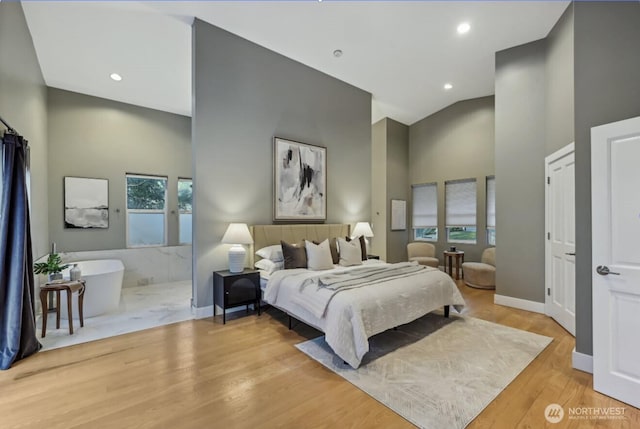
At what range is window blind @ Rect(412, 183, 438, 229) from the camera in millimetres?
7291

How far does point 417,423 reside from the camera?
1884 mm

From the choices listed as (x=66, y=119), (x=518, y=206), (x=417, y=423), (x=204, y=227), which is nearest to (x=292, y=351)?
(x=417, y=423)

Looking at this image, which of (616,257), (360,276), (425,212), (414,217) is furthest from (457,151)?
(616,257)

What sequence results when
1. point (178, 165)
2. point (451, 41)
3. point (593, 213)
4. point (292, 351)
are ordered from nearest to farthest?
point (593, 213)
point (292, 351)
point (451, 41)
point (178, 165)

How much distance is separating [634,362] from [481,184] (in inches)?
191

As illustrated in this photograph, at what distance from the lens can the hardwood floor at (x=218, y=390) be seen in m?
1.92

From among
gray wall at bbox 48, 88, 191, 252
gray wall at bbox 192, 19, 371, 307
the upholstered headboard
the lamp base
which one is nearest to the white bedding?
the lamp base

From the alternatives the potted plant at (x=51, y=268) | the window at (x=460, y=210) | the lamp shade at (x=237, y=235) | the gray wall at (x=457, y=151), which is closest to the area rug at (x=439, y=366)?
the lamp shade at (x=237, y=235)

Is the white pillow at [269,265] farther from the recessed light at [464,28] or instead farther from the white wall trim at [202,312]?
the recessed light at [464,28]

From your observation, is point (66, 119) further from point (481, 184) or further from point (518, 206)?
point (481, 184)

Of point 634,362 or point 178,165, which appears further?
point 178,165

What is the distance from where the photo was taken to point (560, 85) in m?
3.59

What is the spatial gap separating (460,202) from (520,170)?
8.20ft

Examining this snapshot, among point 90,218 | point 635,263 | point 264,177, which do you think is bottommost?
point 635,263
